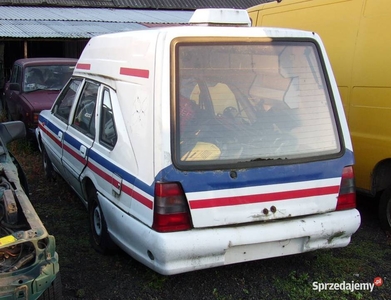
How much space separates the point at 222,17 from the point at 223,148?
3.65 feet

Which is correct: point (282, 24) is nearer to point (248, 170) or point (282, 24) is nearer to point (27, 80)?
point (248, 170)

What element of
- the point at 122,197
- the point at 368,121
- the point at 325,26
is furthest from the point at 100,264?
the point at 325,26

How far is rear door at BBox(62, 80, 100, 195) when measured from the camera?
3.96 meters

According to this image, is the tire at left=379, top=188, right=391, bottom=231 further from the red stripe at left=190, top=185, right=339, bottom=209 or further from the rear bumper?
the red stripe at left=190, top=185, right=339, bottom=209

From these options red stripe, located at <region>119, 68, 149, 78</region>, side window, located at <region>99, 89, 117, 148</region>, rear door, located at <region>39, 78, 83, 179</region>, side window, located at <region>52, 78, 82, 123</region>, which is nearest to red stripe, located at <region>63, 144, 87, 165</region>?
rear door, located at <region>39, 78, 83, 179</region>

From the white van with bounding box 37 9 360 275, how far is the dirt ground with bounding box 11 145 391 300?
0.36 metres

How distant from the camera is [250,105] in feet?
10.5

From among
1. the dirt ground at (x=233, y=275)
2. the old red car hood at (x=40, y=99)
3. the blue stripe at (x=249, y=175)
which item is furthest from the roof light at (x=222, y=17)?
the old red car hood at (x=40, y=99)

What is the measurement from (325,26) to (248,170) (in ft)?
8.29

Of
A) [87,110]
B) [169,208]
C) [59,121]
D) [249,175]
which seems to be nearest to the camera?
[169,208]

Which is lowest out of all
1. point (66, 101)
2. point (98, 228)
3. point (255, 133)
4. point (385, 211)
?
point (98, 228)

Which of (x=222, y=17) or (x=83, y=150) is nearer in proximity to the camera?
(x=222, y=17)

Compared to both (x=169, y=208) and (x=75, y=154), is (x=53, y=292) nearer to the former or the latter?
(x=169, y=208)

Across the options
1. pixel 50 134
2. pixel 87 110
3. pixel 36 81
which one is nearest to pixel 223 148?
pixel 87 110
